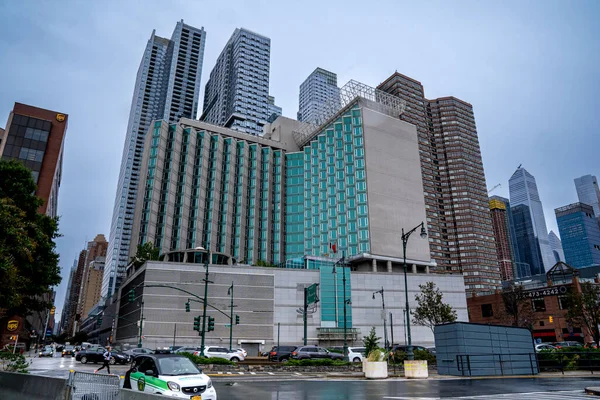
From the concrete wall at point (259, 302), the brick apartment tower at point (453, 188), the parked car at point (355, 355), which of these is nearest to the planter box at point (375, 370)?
the parked car at point (355, 355)

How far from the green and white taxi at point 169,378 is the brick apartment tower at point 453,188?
489 ft

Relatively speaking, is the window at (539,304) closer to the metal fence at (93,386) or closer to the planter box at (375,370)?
the planter box at (375,370)

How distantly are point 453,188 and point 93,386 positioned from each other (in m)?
170

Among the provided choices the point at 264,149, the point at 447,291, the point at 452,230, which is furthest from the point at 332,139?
the point at 452,230

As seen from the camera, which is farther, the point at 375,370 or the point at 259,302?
the point at 259,302

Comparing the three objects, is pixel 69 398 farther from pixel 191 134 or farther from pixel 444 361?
pixel 191 134

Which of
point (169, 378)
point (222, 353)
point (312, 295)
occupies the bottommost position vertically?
point (169, 378)

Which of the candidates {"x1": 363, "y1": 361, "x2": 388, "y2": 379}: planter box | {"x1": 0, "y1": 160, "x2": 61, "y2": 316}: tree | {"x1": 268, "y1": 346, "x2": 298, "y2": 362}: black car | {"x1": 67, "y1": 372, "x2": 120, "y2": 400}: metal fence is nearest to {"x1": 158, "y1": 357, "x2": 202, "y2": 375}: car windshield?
{"x1": 67, "y1": 372, "x2": 120, "y2": 400}: metal fence

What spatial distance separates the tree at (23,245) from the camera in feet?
99.1

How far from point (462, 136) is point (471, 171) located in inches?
582

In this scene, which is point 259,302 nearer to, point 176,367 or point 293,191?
point 293,191

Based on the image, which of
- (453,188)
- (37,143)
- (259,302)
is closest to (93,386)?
(259,302)

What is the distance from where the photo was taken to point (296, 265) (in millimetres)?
99562

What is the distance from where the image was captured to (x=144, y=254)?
9494cm
